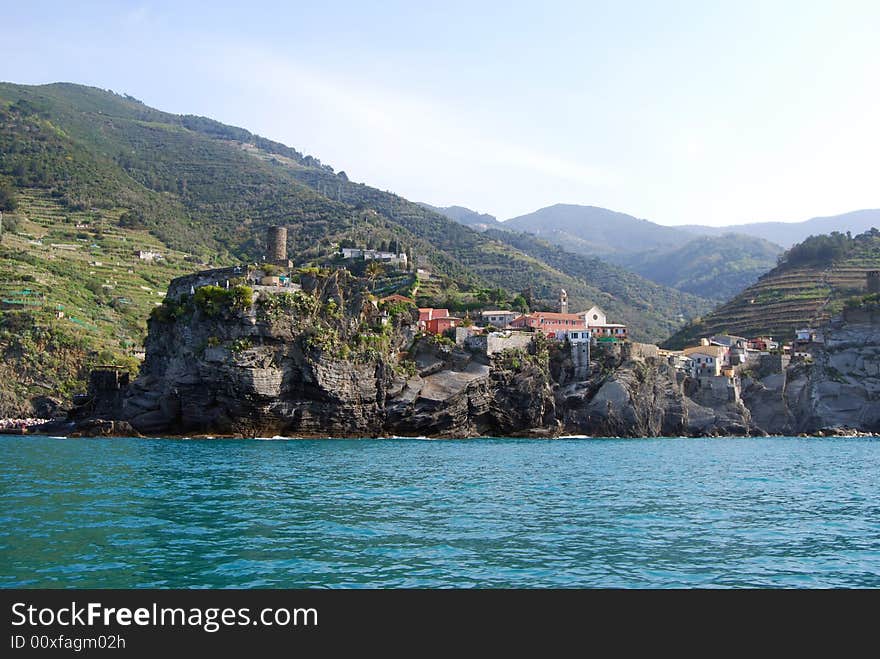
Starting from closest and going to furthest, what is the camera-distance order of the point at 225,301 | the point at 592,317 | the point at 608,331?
the point at 225,301, the point at 608,331, the point at 592,317

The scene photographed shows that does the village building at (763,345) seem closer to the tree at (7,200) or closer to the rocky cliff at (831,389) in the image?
the rocky cliff at (831,389)

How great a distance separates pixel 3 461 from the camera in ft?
134

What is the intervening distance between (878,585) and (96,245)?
12504 cm

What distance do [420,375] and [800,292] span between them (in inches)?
3110

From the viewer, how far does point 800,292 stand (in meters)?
126

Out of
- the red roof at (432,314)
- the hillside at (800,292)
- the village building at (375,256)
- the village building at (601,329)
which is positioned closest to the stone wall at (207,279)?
the red roof at (432,314)

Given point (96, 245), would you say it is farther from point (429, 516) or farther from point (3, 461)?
point (429, 516)

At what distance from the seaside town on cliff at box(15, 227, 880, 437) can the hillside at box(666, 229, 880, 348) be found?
20.1m

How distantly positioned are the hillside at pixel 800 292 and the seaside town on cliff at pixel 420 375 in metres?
20.1

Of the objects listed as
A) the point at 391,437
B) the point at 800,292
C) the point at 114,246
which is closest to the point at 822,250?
the point at 800,292

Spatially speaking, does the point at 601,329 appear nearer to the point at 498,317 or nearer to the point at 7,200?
the point at 498,317

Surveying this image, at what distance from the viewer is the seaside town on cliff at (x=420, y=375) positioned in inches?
2613

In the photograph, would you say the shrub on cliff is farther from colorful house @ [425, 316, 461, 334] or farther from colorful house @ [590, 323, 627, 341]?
colorful house @ [590, 323, 627, 341]
